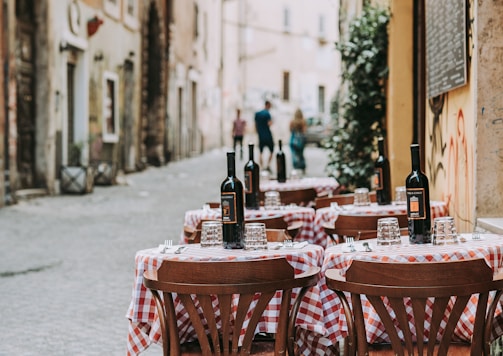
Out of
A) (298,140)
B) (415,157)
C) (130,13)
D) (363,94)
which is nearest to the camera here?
(415,157)

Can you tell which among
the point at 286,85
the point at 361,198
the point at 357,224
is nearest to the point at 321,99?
the point at 286,85

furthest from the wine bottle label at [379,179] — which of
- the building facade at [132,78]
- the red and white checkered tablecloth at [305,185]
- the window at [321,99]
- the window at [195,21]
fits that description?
the window at [321,99]

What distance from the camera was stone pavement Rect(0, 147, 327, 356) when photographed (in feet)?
18.4

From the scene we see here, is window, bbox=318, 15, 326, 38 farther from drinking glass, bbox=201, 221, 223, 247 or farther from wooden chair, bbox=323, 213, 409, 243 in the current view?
drinking glass, bbox=201, 221, 223, 247

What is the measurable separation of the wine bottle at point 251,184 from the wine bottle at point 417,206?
2086 mm

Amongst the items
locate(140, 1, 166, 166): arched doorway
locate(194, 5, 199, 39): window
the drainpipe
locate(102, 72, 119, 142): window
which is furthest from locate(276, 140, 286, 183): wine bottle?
locate(194, 5, 199, 39): window

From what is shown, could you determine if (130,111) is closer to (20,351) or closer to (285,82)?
(20,351)

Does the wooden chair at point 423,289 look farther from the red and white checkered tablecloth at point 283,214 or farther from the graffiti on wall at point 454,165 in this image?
the red and white checkered tablecloth at point 283,214

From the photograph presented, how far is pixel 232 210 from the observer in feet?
13.6

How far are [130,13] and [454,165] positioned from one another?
52.2 ft

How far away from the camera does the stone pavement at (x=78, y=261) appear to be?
5.61 metres

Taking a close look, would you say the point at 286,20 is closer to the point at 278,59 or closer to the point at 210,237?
the point at 278,59

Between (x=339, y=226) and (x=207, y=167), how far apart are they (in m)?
18.2

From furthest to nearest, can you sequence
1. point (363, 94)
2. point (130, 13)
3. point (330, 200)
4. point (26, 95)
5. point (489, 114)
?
point (130, 13) → point (26, 95) → point (363, 94) → point (330, 200) → point (489, 114)
